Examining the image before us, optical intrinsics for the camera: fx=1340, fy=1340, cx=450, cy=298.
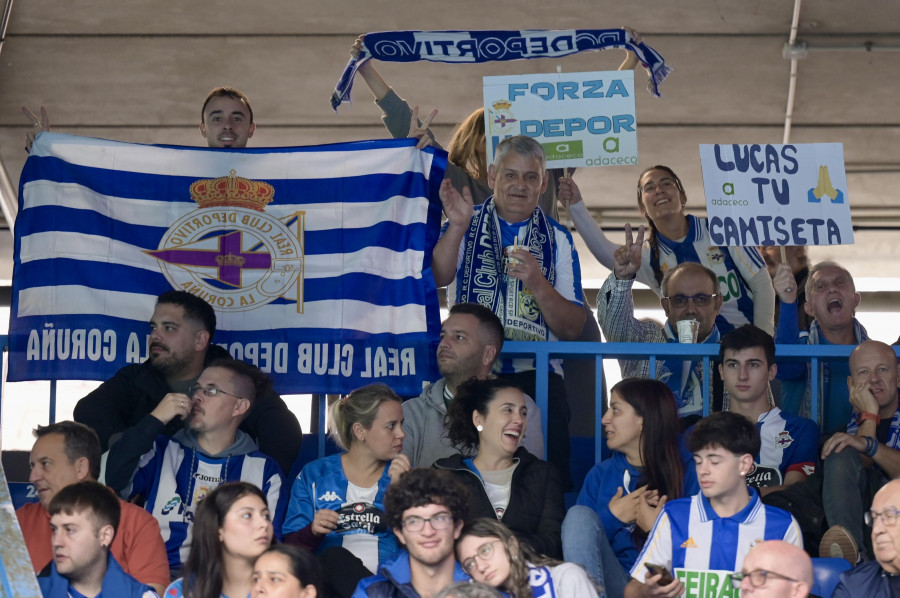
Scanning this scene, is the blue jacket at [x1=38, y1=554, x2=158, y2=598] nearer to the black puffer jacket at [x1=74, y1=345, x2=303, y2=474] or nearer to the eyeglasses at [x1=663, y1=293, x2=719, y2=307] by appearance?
the black puffer jacket at [x1=74, y1=345, x2=303, y2=474]

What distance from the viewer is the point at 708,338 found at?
6344 millimetres

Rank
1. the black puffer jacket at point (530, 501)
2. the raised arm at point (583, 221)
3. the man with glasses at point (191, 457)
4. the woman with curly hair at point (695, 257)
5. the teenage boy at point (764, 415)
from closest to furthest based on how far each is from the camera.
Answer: the black puffer jacket at point (530, 501), the man with glasses at point (191, 457), the teenage boy at point (764, 415), the raised arm at point (583, 221), the woman with curly hair at point (695, 257)

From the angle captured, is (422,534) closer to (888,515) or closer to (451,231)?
(888,515)

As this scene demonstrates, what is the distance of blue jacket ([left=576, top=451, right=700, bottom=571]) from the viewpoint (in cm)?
516

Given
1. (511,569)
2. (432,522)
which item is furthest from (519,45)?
(511,569)

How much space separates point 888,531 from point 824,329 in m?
2.13

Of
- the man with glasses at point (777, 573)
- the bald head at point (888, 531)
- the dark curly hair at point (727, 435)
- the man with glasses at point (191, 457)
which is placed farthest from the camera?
the man with glasses at point (191, 457)

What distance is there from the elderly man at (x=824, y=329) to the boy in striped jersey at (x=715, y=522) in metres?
1.43

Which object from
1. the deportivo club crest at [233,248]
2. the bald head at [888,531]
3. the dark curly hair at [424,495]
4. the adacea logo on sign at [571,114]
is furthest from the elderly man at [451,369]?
the bald head at [888,531]

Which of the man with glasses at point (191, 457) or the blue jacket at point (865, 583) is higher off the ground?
the man with glasses at point (191, 457)

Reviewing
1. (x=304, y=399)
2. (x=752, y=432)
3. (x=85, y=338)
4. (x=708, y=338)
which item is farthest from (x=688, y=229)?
(x=304, y=399)

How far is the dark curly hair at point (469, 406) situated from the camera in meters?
5.37

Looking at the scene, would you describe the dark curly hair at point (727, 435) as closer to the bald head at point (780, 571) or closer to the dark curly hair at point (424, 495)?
the bald head at point (780, 571)

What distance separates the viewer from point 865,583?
4508mm
